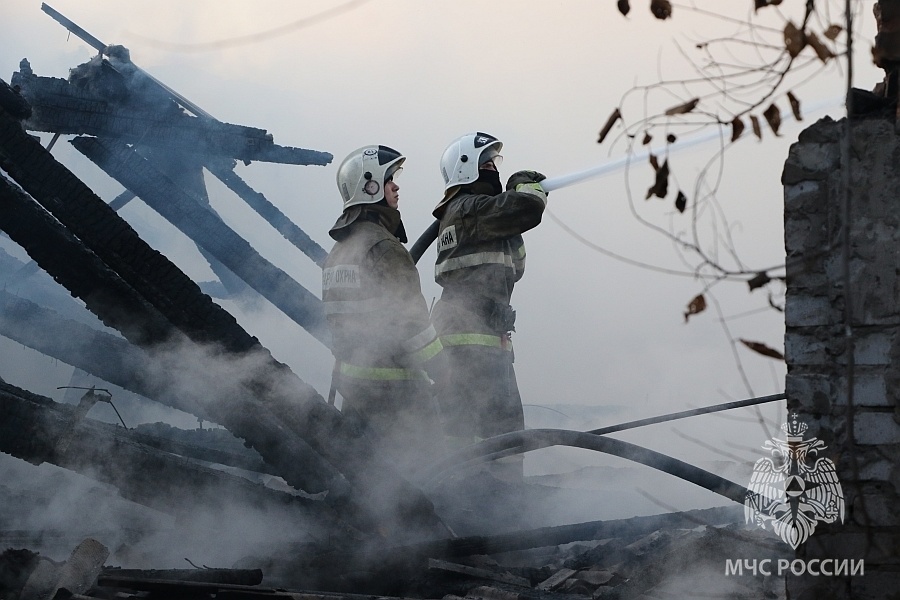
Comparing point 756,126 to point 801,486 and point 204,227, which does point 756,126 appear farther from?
point 204,227

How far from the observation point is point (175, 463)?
200 inches

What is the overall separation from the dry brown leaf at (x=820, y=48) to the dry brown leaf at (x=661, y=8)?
44 cm

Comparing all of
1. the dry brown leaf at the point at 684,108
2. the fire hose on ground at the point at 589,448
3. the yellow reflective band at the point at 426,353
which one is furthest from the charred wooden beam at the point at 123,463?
the dry brown leaf at the point at 684,108

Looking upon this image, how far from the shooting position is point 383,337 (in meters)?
6.09

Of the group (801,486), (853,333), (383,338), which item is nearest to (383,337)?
(383,338)

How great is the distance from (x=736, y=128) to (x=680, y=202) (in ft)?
0.88

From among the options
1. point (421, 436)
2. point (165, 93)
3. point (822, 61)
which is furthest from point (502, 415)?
point (165, 93)

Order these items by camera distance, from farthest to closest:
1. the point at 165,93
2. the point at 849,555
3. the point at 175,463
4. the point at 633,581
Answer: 1. the point at 165,93
2. the point at 175,463
3. the point at 633,581
4. the point at 849,555

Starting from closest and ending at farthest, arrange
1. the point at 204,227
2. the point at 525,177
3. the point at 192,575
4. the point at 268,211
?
1. the point at 192,575
2. the point at 525,177
3. the point at 204,227
4. the point at 268,211

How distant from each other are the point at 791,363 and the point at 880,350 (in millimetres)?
280

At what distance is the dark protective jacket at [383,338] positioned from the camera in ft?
19.8

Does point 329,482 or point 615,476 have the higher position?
point 615,476

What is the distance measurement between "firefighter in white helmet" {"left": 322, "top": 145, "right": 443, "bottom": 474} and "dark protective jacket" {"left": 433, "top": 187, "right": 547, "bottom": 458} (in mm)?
820

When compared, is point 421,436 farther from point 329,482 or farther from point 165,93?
point 165,93
